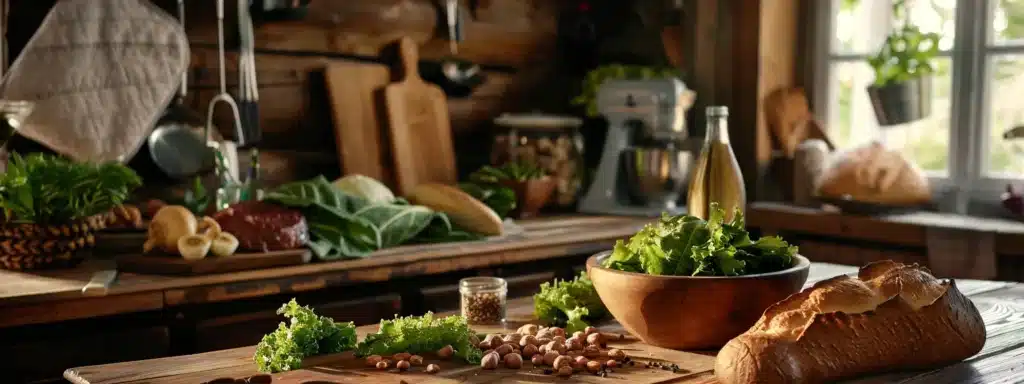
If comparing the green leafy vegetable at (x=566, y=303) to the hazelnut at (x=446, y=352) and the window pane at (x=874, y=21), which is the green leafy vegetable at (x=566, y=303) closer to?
the hazelnut at (x=446, y=352)

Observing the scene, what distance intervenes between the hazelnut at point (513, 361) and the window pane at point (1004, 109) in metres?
2.27

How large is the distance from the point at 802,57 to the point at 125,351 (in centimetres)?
242

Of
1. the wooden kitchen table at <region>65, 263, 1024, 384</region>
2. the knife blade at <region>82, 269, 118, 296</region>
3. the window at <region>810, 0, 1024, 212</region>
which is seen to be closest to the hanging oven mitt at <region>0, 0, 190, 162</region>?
the knife blade at <region>82, 269, 118, 296</region>

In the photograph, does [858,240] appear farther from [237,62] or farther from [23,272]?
[23,272]

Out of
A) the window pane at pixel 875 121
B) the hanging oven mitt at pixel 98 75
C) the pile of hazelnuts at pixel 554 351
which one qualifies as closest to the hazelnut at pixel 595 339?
the pile of hazelnuts at pixel 554 351

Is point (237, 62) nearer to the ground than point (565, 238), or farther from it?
farther from it

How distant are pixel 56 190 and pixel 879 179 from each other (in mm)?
2257

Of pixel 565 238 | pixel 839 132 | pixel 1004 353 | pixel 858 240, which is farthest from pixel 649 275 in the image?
pixel 839 132

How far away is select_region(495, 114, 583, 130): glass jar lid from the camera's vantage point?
3379 millimetres

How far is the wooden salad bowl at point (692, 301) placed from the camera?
143 centimetres

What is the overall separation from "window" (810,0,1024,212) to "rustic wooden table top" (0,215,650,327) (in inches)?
39.8

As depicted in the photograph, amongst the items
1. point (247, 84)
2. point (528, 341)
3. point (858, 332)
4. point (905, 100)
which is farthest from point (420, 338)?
point (905, 100)

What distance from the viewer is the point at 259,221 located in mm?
2436

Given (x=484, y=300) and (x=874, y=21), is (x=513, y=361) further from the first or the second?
(x=874, y=21)
